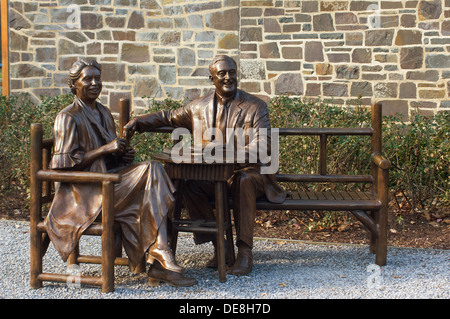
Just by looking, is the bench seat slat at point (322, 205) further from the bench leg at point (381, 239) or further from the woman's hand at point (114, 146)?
the woman's hand at point (114, 146)

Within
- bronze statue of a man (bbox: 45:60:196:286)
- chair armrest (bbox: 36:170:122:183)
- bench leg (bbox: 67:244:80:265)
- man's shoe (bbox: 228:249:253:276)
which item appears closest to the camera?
chair armrest (bbox: 36:170:122:183)

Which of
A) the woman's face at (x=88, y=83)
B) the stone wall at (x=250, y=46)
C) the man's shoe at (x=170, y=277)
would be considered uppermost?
the stone wall at (x=250, y=46)

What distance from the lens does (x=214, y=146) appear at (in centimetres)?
491

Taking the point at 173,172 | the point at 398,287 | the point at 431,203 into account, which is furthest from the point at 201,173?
the point at 431,203

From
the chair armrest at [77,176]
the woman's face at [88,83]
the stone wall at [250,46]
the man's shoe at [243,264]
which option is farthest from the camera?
the stone wall at [250,46]

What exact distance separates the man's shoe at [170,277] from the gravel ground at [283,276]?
0.05 meters

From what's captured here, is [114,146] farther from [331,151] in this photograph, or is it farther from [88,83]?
[331,151]

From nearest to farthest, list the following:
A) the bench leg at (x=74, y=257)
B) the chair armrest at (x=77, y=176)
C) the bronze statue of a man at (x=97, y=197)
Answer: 1. the chair armrest at (x=77, y=176)
2. the bronze statue of a man at (x=97, y=197)
3. the bench leg at (x=74, y=257)

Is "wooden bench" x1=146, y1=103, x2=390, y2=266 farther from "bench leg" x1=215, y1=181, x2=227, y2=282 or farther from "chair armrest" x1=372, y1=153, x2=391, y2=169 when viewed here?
"bench leg" x1=215, y1=181, x2=227, y2=282

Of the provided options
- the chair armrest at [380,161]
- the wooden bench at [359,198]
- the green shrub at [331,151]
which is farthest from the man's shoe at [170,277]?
the green shrub at [331,151]

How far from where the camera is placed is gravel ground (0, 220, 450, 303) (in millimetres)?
4492

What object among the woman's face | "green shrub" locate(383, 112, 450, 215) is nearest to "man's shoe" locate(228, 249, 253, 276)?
the woman's face

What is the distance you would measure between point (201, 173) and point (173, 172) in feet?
0.71

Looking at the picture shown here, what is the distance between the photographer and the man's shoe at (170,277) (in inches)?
179
